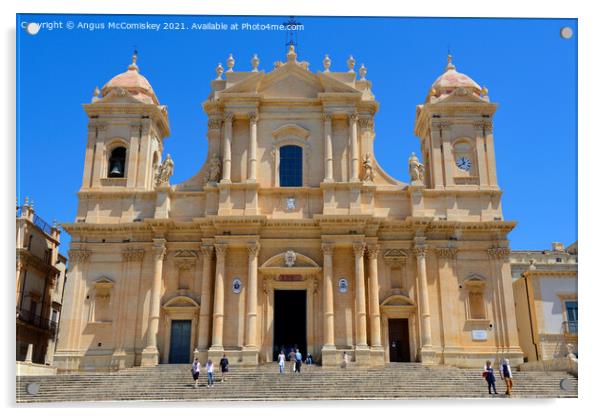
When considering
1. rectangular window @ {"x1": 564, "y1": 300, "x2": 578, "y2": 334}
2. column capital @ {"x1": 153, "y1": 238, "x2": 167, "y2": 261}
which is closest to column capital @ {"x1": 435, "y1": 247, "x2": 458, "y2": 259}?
rectangular window @ {"x1": 564, "y1": 300, "x2": 578, "y2": 334}

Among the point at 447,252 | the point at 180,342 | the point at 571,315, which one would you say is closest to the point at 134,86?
the point at 180,342

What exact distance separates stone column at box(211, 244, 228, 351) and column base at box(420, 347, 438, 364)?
314 inches

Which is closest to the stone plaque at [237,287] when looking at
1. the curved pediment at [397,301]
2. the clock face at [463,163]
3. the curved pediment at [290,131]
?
the curved pediment at [397,301]

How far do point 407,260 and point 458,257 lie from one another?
7.27 feet

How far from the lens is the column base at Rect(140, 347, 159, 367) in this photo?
2553cm

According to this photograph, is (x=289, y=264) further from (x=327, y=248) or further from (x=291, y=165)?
(x=291, y=165)

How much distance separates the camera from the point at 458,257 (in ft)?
90.8

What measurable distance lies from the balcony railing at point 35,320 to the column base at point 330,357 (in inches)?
594

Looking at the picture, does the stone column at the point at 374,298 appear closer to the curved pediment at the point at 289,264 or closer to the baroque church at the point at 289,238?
the baroque church at the point at 289,238

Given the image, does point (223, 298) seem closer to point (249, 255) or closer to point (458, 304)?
point (249, 255)

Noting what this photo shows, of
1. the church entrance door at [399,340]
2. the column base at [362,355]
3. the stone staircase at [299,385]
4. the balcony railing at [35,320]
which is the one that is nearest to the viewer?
the stone staircase at [299,385]

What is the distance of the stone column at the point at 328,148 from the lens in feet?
92.0

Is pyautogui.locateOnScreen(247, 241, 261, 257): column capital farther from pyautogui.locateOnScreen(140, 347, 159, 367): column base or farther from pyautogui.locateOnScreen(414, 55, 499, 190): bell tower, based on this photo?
pyautogui.locateOnScreen(414, 55, 499, 190): bell tower

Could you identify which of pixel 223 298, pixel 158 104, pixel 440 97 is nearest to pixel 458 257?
pixel 440 97
